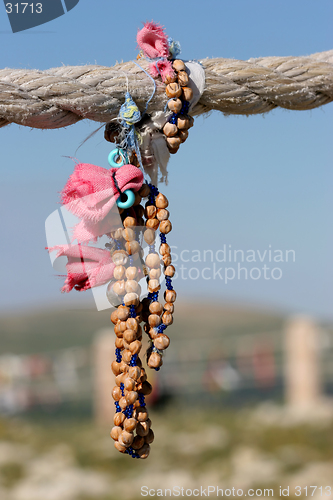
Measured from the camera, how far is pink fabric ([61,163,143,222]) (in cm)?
70

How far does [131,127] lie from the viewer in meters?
0.73

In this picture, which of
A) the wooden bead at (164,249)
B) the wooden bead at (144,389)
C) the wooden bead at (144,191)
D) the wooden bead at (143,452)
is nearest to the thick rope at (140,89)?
the wooden bead at (144,191)

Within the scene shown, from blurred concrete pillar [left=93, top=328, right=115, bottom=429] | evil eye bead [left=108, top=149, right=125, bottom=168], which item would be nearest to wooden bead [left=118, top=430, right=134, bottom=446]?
evil eye bead [left=108, top=149, right=125, bottom=168]

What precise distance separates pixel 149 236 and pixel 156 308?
0.12 m

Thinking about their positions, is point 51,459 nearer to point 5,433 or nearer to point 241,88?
point 5,433

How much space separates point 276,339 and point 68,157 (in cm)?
642

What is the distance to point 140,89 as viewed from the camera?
73 cm

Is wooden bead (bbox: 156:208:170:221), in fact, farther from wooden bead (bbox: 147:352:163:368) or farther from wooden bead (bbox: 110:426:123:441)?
wooden bead (bbox: 110:426:123:441)

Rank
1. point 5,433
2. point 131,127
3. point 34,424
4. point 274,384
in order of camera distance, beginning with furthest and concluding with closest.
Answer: point 274,384
point 34,424
point 5,433
point 131,127

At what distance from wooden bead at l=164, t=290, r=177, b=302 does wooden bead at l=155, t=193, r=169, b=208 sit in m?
0.15

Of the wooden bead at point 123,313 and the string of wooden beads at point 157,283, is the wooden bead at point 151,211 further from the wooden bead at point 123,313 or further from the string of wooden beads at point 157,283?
the wooden bead at point 123,313

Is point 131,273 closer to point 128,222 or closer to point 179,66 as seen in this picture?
point 128,222

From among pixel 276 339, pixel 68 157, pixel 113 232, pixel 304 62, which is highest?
pixel 304 62

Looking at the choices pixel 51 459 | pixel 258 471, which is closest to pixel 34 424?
pixel 51 459
